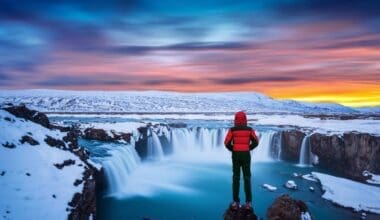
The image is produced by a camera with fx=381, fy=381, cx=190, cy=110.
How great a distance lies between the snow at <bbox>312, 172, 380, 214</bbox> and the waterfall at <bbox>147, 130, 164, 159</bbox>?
23.0m

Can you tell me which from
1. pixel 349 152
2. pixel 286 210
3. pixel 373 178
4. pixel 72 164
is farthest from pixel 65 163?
pixel 349 152

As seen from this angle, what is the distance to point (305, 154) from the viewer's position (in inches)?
1940

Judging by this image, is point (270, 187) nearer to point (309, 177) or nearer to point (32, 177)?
point (309, 177)

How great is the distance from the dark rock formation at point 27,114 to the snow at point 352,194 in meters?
22.8

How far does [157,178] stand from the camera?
125ft

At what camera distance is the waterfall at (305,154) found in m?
48.4

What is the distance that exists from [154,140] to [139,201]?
24.1 m

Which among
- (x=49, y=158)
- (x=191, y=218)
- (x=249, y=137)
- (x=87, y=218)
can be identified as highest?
(x=249, y=137)

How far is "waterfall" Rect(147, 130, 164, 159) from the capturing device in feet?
169

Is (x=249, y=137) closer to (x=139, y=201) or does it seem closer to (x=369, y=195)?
(x=139, y=201)

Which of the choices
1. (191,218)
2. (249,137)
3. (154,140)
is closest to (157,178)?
(191,218)

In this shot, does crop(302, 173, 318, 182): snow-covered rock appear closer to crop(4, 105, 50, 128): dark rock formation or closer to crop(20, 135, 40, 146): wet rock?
crop(4, 105, 50, 128): dark rock formation

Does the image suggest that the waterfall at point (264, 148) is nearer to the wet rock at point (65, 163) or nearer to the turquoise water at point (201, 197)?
the turquoise water at point (201, 197)

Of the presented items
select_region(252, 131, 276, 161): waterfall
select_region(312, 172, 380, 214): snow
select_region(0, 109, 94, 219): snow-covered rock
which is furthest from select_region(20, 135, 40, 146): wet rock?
select_region(252, 131, 276, 161): waterfall
